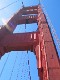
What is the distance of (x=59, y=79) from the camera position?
15.2 ft

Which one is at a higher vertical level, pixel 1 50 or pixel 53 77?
pixel 53 77

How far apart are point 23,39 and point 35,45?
0.87 metres

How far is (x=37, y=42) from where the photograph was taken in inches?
390

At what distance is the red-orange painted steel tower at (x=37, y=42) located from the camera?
18.4 feet

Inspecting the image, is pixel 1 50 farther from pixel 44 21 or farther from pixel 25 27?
pixel 25 27

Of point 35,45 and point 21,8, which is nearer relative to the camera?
point 35,45

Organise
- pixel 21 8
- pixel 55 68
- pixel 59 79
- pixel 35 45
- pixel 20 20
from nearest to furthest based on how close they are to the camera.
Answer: pixel 59 79 → pixel 55 68 → pixel 35 45 → pixel 20 20 → pixel 21 8

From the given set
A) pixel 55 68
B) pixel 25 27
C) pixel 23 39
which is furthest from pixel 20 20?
pixel 55 68

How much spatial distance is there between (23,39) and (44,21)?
135 centimetres

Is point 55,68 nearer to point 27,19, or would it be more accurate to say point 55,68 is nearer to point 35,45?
point 35,45

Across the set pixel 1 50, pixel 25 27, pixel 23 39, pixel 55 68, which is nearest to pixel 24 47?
pixel 23 39

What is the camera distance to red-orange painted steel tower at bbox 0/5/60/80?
5.62 m

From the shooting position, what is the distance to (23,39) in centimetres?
1055

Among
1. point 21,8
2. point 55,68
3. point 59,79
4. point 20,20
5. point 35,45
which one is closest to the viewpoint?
point 59,79
